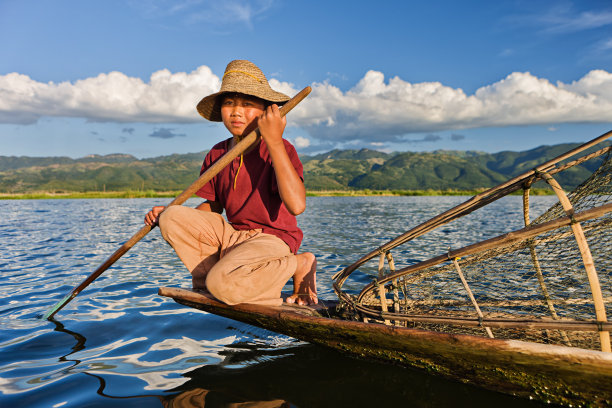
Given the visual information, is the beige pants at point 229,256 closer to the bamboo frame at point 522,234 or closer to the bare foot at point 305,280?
the bare foot at point 305,280

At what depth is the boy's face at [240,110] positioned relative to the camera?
11.2ft

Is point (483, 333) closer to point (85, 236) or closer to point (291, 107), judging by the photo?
point (291, 107)

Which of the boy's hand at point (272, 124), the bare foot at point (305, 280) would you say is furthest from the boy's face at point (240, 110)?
the bare foot at point (305, 280)

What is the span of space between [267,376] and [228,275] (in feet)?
2.95

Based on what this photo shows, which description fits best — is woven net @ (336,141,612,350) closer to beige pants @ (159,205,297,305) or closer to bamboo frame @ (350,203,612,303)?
bamboo frame @ (350,203,612,303)

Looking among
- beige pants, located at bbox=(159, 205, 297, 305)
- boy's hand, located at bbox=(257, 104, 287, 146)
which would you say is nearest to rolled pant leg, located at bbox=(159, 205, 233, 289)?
beige pants, located at bbox=(159, 205, 297, 305)

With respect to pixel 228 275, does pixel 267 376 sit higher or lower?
lower

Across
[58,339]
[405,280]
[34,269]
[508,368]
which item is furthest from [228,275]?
[34,269]

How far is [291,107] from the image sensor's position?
3.00 meters

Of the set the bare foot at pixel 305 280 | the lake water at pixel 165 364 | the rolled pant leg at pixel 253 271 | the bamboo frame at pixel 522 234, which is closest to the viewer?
the bamboo frame at pixel 522 234

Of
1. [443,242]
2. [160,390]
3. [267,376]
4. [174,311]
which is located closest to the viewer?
[160,390]

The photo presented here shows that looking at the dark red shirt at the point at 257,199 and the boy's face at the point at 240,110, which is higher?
the boy's face at the point at 240,110

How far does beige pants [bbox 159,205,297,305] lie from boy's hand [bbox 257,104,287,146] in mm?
902

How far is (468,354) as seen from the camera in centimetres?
249
